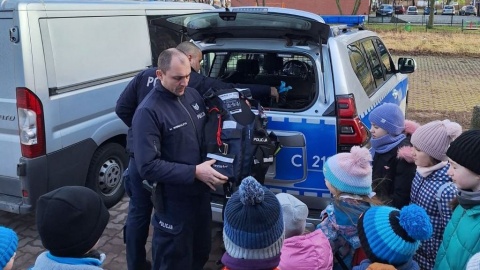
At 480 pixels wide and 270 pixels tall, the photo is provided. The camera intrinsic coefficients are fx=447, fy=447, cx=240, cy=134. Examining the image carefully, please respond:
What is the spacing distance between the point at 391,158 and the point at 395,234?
1387 mm

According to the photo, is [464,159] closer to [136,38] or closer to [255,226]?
[255,226]

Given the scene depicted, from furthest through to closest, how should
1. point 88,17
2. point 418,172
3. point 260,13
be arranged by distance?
point 88,17 → point 260,13 → point 418,172

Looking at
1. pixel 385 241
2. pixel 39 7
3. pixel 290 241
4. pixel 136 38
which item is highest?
pixel 39 7

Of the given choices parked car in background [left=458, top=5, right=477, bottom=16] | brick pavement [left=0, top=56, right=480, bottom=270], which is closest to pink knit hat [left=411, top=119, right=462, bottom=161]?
brick pavement [left=0, top=56, right=480, bottom=270]

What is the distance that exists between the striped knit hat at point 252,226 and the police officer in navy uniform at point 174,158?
3.20 ft

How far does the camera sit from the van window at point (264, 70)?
4.48 m

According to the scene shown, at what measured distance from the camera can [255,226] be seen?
5.48 ft

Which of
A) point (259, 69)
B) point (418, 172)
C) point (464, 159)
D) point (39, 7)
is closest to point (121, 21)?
point (39, 7)

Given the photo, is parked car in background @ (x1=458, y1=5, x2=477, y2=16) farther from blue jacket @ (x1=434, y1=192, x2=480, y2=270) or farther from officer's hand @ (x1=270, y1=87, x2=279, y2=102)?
blue jacket @ (x1=434, y1=192, x2=480, y2=270)

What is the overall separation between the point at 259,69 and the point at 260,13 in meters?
1.38

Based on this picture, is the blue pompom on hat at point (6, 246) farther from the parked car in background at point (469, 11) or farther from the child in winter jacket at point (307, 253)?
the parked car in background at point (469, 11)

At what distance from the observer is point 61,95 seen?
13.2 ft

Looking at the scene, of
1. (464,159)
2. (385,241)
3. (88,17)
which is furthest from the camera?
(88,17)

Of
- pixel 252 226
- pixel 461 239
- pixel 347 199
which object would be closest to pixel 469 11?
pixel 347 199
